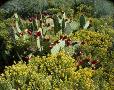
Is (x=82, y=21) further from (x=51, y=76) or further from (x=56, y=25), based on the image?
(x=51, y=76)

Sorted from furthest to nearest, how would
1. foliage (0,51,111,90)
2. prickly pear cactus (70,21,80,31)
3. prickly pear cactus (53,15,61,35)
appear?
prickly pear cactus (70,21,80,31)
prickly pear cactus (53,15,61,35)
foliage (0,51,111,90)

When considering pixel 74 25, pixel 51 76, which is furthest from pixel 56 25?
pixel 51 76

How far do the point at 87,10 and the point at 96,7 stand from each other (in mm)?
340

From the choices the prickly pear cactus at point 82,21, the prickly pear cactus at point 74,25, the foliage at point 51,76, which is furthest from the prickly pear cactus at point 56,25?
the foliage at point 51,76

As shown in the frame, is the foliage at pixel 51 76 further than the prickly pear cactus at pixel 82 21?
No

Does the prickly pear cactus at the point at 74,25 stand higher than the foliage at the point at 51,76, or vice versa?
the foliage at the point at 51,76

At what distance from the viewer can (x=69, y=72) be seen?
23.4 feet

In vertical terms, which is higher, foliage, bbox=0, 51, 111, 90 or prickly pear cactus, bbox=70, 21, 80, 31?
foliage, bbox=0, 51, 111, 90

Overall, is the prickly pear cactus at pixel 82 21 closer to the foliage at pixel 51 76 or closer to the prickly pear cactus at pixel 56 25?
the prickly pear cactus at pixel 56 25

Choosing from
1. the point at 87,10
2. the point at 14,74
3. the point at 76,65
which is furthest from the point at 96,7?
the point at 14,74

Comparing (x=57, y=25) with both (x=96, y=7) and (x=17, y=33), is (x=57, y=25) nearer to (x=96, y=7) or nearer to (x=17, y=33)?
(x=17, y=33)

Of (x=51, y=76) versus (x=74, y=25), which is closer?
(x=51, y=76)

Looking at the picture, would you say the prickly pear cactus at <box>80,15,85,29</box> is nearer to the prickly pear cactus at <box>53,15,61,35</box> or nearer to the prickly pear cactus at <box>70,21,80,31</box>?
the prickly pear cactus at <box>70,21,80,31</box>

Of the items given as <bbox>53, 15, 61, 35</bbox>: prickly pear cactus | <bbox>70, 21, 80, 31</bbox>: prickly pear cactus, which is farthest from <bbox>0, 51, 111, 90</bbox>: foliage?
<bbox>70, 21, 80, 31</bbox>: prickly pear cactus
